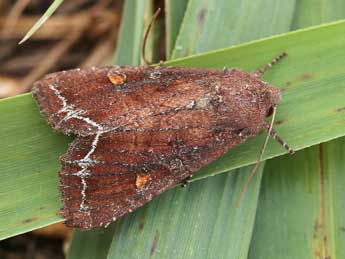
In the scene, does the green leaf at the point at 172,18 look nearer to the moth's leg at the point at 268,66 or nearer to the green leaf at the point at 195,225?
the green leaf at the point at 195,225

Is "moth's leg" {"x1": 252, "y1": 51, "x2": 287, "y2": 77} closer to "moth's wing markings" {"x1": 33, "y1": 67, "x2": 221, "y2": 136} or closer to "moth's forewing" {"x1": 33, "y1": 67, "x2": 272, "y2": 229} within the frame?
"moth's forewing" {"x1": 33, "y1": 67, "x2": 272, "y2": 229}

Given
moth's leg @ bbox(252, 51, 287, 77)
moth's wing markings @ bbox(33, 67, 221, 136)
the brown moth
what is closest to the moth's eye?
the brown moth

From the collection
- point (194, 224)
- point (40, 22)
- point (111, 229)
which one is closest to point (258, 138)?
point (194, 224)

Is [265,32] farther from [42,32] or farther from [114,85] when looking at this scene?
[42,32]

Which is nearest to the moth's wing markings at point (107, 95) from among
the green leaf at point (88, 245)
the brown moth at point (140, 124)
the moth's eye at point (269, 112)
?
the brown moth at point (140, 124)

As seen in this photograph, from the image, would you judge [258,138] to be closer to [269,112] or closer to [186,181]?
[269,112]

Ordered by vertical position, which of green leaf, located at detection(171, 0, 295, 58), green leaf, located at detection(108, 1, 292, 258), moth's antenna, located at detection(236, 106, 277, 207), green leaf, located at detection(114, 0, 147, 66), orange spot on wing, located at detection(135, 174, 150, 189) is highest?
green leaf, located at detection(171, 0, 295, 58)

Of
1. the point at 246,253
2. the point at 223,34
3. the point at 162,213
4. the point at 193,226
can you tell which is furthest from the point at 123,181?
the point at 223,34
